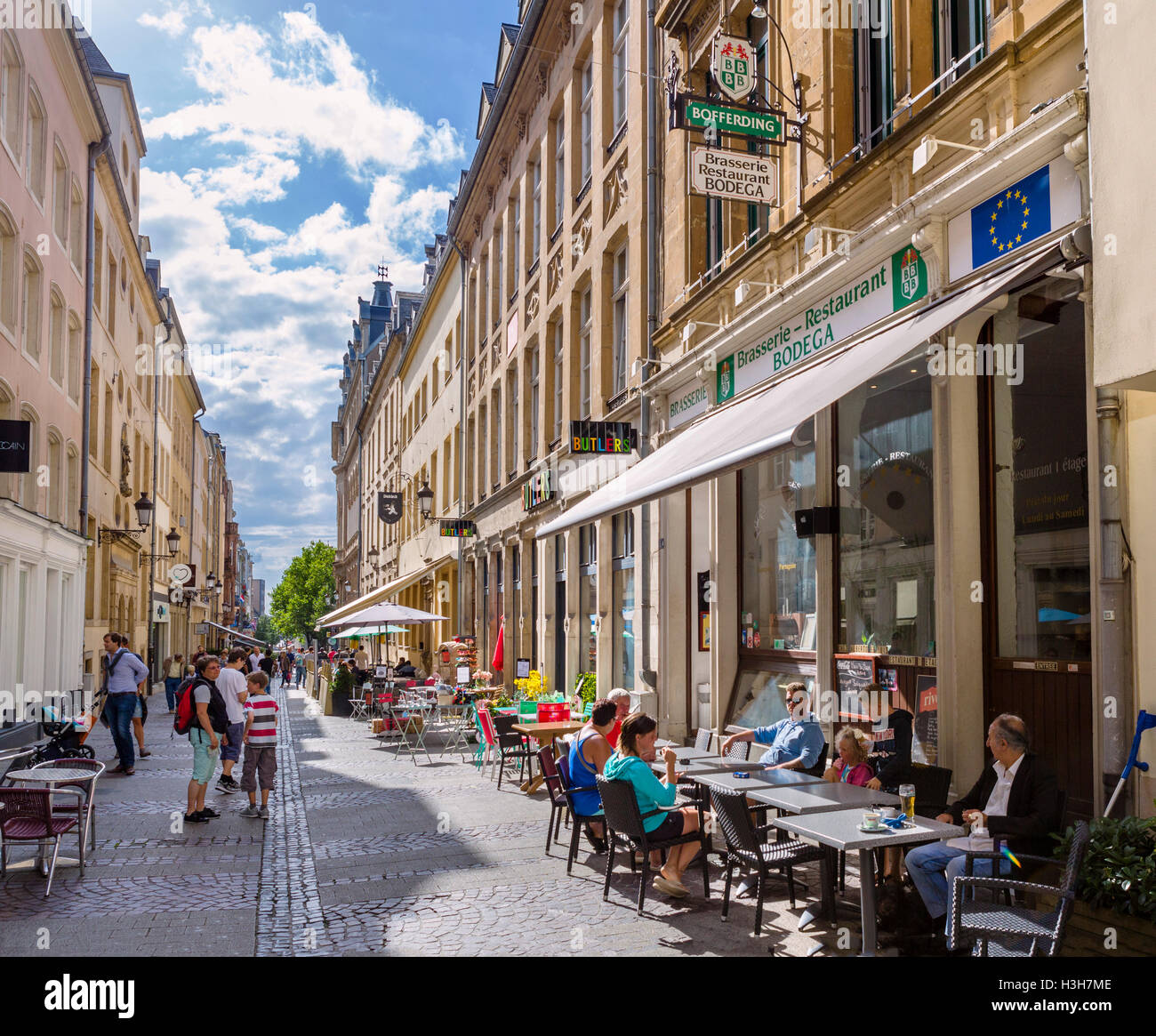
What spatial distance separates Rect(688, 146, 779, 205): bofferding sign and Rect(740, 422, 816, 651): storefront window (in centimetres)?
269

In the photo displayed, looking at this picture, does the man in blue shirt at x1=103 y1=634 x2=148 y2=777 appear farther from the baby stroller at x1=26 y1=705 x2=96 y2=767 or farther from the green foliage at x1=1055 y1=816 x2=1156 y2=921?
the green foliage at x1=1055 y1=816 x2=1156 y2=921

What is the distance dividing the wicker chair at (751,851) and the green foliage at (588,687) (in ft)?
33.4

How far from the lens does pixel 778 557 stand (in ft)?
39.5

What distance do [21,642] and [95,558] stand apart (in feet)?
25.8

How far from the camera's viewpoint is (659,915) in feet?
22.0

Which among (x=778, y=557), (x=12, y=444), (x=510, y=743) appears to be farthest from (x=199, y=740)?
(x=778, y=557)

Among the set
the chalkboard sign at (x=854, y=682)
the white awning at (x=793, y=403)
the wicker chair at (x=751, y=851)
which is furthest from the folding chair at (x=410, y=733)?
the wicker chair at (x=751, y=851)

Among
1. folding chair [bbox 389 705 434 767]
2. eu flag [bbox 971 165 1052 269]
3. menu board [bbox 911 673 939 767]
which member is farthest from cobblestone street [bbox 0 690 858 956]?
eu flag [bbox 971 165 1052 269]

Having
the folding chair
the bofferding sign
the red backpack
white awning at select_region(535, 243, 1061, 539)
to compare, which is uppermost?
the bofferding sign

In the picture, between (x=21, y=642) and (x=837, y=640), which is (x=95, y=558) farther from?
(x=837, y=640)

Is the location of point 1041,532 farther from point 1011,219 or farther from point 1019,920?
point 1019,920

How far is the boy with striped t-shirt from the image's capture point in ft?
34.7

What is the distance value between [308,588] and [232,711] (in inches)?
3354
